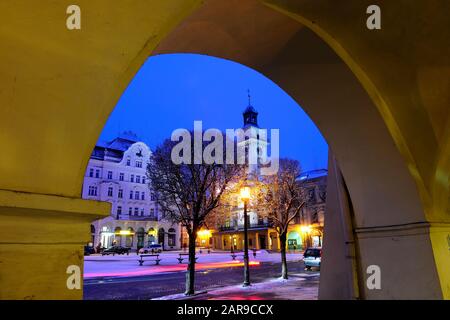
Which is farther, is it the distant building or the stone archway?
the distant building

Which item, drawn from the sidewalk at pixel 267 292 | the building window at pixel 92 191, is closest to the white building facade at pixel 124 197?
the building window at pixel 92 191

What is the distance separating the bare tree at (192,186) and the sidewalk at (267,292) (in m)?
1.48

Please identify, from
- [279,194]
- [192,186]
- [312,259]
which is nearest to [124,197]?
[279,194]

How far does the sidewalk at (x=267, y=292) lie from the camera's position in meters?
11.2

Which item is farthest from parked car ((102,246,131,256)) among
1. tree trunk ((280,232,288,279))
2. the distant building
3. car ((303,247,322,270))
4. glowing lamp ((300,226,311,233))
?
tree trunk ((280,232,288,279))

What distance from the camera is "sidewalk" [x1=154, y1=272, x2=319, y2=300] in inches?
440

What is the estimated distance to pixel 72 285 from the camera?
1.56 metres

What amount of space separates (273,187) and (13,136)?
19.8 meters

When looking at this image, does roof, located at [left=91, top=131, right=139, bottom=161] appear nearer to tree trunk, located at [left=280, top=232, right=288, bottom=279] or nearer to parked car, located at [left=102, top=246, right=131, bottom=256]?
parked car, located at [left=102, top=246, right=131, bottom=256]

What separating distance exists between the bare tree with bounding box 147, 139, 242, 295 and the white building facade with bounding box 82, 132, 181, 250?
3470 cm

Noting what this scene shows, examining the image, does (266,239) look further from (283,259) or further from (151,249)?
(283,259)

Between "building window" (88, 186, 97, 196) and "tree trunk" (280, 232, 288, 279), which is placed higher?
"building window" (88, 186, 97, 196)

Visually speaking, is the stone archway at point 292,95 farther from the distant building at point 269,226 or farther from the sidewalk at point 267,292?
the distant building at point 269,226
